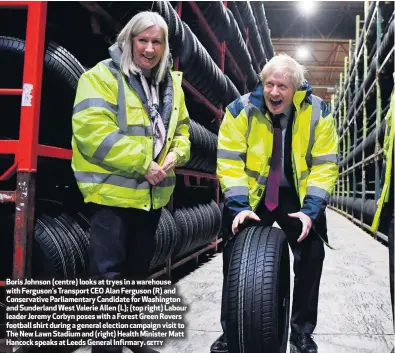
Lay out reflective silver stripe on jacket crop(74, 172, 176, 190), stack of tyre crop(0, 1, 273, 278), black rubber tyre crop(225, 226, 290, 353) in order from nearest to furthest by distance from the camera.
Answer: black rubber tyre crop(225, 226, 290, 353), reflective silver stripe on jacket crop(74, 172, 176, 190), stack of tyre crop(0, 1, 273, 278)

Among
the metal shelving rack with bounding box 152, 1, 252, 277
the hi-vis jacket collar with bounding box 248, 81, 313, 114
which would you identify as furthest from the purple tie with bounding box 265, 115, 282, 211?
the metal shelving rack with bounding box 152, 1, 252, 277

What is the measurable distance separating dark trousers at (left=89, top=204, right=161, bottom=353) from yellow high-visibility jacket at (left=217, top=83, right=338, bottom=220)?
0.45 metres

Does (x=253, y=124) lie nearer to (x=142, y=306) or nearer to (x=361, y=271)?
(x=142, y=306)

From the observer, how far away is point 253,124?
1.92 m

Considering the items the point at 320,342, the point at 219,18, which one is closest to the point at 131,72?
the point at 320,342

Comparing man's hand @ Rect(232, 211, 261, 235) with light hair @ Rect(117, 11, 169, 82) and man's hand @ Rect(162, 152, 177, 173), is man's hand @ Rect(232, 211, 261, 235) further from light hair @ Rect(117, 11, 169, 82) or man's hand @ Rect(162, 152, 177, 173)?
light hair @ Rect(117, 11, 169, 82)

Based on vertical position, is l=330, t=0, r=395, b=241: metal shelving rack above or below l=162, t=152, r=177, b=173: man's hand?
above

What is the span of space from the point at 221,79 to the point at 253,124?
2868mm

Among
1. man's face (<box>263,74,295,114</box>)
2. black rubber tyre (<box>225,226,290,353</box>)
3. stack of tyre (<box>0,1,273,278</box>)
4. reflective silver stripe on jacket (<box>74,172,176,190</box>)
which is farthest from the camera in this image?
stack of tyre (<box>0,1,273,278</box>)

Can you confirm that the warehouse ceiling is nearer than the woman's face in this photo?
No

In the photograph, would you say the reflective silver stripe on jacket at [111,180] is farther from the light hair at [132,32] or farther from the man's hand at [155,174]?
the light hair at [132,32]

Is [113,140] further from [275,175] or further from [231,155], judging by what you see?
[275,175]

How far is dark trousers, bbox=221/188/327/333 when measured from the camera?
1.94 metres

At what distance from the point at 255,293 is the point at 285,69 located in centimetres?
101
